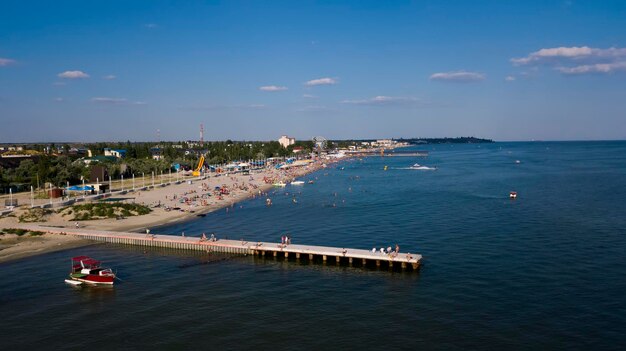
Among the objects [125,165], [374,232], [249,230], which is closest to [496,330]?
[374,232]

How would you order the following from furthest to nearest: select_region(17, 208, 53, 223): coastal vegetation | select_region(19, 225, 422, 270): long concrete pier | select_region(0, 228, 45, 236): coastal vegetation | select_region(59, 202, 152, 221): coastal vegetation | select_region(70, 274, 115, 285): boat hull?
select_region(59, 202, 152, 221): coastal vegetation, select_region(17, 208, 53, 223): coastal vegetation, select_region(0, 228, 45, 236): coastal vegetation, select_region(19, 225, 422, 270): long concrete pier, select_region(70, 274, 115, 285): boat hull

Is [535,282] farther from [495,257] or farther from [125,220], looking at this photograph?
[125,220]

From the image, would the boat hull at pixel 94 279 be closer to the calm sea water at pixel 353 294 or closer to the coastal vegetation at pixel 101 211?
the calm sea water at pixel 353 294

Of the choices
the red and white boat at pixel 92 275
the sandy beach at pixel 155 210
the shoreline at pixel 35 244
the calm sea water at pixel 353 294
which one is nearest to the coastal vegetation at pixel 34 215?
the sandy beach at pixel 155 210

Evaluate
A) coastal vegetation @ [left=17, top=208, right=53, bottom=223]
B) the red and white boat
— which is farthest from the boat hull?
coastal vegetation @ [left=17, top=208, right=53, bottom=223]

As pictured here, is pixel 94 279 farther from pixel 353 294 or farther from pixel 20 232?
pixel 20 232

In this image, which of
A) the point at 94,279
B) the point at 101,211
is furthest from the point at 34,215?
the point at 94,279

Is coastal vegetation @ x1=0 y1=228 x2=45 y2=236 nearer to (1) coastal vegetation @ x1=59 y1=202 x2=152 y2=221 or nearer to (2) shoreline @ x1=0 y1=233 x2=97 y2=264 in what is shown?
(2) shoreline @ x1=0 y1=233 x2=97 y2=264
